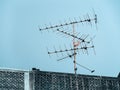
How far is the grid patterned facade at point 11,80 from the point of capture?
33.7 metres

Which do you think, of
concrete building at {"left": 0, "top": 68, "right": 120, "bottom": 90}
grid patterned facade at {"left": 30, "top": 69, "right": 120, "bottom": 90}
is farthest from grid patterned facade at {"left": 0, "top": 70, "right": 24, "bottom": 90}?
grid patterned facade at {"left": 30, "top": 69, "right": 120, "bottom": 90}

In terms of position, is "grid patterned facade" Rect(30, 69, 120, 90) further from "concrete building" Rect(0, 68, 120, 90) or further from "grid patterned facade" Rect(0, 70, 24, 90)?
"grid patterned facade" Rect(0, 70, 24, 90)

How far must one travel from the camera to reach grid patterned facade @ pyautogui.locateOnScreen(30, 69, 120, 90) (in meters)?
34.5

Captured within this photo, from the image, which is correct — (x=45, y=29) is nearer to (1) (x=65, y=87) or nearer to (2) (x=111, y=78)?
(1) (x=65, y=87)

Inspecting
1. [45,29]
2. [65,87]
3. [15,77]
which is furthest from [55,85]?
[45,29]

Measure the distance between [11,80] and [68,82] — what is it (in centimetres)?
450

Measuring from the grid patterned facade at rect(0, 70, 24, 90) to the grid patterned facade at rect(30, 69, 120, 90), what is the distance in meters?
0.81

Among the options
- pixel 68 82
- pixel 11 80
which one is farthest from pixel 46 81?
pixel 11 80

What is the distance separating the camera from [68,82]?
1403 inches

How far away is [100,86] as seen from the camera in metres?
37.1

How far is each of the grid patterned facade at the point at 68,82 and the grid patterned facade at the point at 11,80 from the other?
2.64 ft

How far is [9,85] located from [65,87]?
172 inches

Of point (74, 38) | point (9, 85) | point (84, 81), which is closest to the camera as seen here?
point (74, 38)

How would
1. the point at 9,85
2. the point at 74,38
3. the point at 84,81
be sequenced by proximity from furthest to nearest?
the point at 84,81 < the point at 9,85 < the point at 74,38
